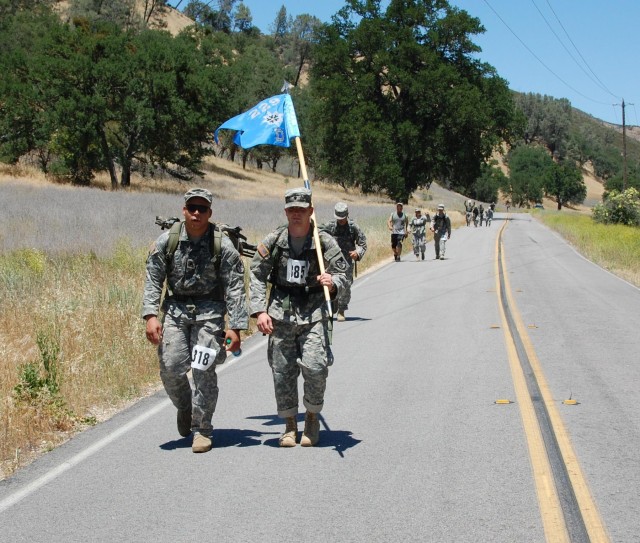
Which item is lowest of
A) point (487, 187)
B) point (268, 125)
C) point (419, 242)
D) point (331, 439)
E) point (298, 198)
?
point (419, 242)

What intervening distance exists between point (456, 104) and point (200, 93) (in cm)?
1623

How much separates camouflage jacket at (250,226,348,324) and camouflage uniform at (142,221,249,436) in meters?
0.15

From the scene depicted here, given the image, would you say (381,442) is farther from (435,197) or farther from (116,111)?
(435,197)

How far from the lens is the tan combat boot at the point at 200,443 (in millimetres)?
6559

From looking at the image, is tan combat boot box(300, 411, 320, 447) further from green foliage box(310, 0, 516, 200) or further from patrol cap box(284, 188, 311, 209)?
green foliage box(310, 0, 516, 200)

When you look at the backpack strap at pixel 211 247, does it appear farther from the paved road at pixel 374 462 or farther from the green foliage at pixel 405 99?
the green foliage at pixel 405 99

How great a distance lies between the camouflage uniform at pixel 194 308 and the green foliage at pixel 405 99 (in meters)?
50.7

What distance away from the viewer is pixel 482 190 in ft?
472

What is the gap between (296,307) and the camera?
21.9 ft

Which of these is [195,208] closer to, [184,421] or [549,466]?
[184,421]

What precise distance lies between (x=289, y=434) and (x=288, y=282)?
1146 mm

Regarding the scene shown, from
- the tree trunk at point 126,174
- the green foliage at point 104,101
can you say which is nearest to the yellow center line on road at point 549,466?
the green foliage at point 104,101

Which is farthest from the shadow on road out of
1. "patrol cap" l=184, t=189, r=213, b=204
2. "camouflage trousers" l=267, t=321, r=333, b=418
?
"patrol cap" l=184, t=189, r=213, b=204

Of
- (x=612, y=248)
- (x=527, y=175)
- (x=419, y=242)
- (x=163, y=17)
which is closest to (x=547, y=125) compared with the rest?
(x=527, y=175)
